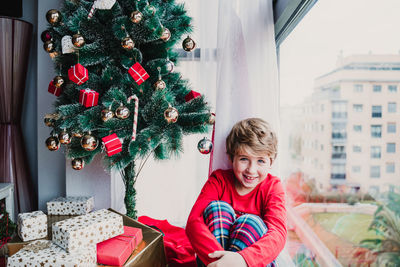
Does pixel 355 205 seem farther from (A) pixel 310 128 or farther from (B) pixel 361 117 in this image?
(A) pixel 310 128

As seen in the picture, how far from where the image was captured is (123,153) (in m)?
1.26

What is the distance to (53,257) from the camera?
3.23 ft

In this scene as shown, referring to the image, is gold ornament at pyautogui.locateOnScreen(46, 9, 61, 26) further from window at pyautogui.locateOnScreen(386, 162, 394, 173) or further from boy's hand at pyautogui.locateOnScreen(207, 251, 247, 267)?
window at pyautogui.locateOnScreen(386, 162, 394, 173)

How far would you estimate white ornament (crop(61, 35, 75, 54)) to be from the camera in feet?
3.99

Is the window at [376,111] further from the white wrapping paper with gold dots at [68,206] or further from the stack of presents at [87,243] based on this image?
the white wrapping paper with gold dots at [68,206]

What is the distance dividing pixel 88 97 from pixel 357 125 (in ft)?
3.30

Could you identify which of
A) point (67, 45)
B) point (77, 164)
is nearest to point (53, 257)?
point (77, 164)

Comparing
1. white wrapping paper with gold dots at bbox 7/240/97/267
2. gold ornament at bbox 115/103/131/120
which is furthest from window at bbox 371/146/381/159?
white wrapping paper with gold dots at bbox 7/240/97/267

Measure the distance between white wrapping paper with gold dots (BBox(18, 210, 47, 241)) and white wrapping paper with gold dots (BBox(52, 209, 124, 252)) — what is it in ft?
0.77

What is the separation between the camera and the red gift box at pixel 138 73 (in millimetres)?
1157

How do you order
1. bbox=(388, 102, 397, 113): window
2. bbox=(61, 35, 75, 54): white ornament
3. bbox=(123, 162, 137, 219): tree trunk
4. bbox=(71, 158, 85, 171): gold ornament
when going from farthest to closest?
bbox=(123, 162, 137, 219): tree trunk
bbox=(71, 158, 85, 171): gold ornament
bbox=(61, 35, 75, 54): white ornament
bbox=(388, 102, 397, 113): window

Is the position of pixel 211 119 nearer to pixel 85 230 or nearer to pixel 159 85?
pixel 159 85

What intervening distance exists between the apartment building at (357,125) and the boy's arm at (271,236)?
20cm

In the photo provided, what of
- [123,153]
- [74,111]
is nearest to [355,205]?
[123,153]
